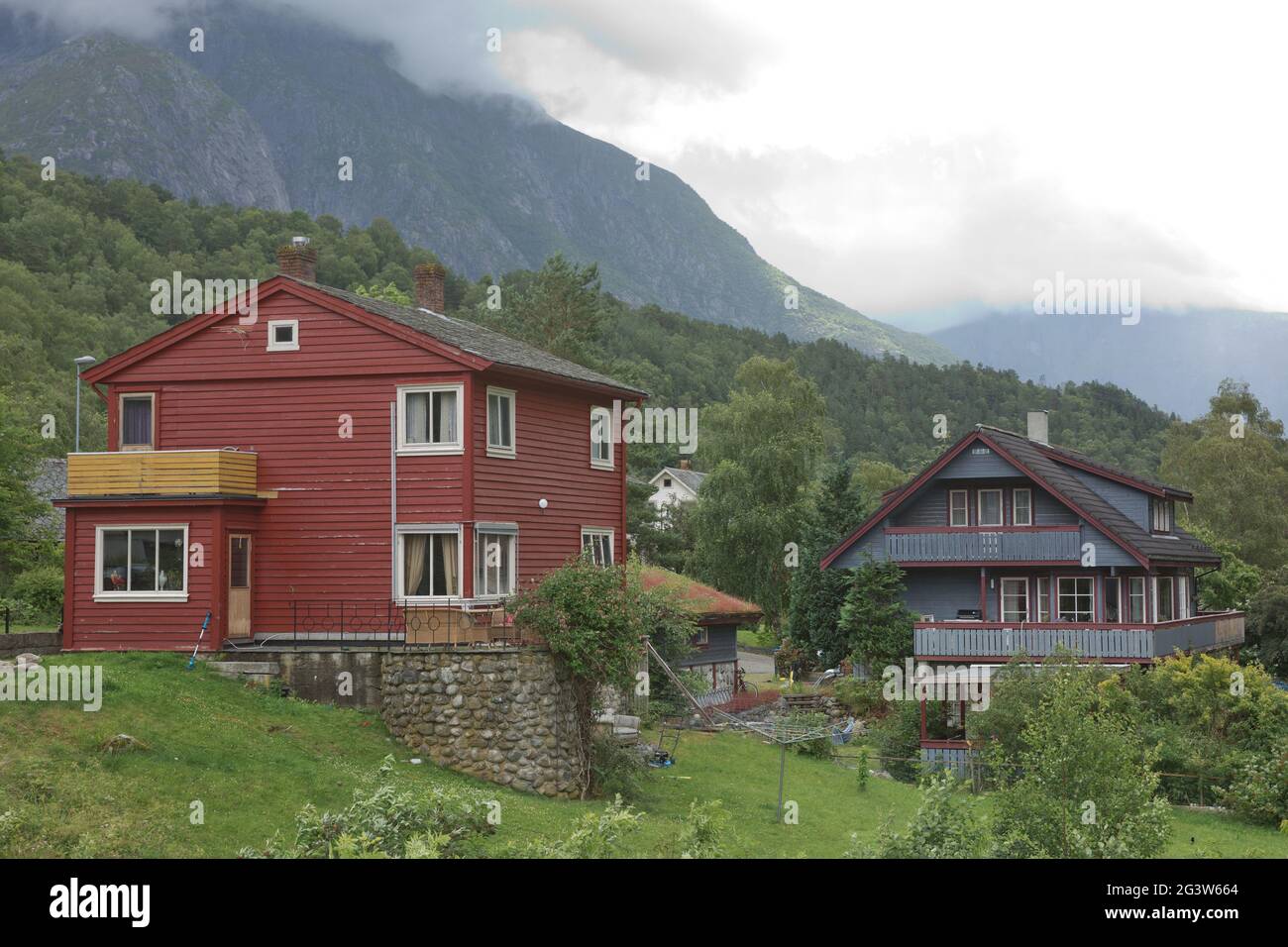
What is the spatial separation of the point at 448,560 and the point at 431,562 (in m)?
0.37

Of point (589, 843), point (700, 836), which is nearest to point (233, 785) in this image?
point (700, 836)

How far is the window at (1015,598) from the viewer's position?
4166 centimetres

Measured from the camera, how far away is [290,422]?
2838 cm

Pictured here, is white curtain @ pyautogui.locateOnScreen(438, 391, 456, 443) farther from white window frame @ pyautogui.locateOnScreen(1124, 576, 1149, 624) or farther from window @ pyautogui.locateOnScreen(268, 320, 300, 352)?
white window frame @ pyautogui.locateOnScreen(1124, 576, 1149, 624)

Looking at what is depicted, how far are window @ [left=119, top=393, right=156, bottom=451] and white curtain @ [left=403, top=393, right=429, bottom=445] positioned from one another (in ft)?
20.9

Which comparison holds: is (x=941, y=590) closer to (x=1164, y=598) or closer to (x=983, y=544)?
(x=983, y=544)

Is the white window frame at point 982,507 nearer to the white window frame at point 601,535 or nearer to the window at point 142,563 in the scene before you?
the white window frame at point 601,535

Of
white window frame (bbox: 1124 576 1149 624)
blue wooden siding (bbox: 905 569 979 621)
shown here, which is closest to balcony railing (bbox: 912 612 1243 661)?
white window frame (bbox: 1124 576 1149 624)

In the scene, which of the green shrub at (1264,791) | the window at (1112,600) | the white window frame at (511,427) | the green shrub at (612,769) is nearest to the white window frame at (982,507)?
the window at (1112,600)

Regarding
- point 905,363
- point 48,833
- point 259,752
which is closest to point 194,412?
point 259,752

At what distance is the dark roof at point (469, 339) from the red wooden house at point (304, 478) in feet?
0.50

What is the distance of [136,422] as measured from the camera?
29641 mm

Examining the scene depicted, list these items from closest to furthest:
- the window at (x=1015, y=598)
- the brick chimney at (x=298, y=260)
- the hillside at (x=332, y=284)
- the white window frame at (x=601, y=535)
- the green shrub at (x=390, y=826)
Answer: the green shrub at (x=390, y=826) < the brick chimney at (x=298, y=260) < the white window frame at (x=601, y=535) < the window at (x=1015, y=598) < the hillside at (x=332, y=284)
